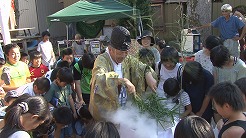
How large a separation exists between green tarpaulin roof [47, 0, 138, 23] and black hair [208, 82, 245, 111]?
5755 millimetres

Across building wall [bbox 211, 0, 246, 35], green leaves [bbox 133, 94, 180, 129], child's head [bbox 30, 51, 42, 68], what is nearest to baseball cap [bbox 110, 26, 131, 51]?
green leaves [bbox 133, 94, 180, 129]

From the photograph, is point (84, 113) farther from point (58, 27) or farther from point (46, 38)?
point (58, 27)

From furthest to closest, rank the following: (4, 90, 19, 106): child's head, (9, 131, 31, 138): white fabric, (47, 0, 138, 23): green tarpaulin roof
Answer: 1. (47, 0, 138, 23): green tarpaulin roof
2. (4, 90, 19, 106): child's head
3. (9, 131, 31, 138): white fabric

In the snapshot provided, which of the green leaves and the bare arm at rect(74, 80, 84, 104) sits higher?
the green leaves

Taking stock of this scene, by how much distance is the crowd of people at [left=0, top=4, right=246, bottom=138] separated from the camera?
211 cm

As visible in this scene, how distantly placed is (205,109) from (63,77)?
1.70 m

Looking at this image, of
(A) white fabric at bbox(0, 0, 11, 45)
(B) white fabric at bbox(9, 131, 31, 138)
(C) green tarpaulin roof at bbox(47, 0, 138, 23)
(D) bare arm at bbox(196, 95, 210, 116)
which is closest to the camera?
(B) white fabric at bbox(9, 131, 31, 138)

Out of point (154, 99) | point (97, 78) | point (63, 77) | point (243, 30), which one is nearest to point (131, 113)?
point (154, 99)

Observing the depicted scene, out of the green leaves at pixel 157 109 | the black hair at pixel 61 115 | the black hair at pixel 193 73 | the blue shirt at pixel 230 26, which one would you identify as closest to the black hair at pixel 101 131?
the green leaves at pixel 157 109

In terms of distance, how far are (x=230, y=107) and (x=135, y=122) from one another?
28.1 inches

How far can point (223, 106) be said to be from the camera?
220 centimetres

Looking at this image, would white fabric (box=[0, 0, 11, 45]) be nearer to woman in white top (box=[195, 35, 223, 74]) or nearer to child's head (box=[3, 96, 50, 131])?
woman in white top (box=[195, 35, 223, 74])

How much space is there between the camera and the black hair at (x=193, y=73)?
3234 mm

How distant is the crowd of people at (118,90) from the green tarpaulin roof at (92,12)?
8.98 feet
